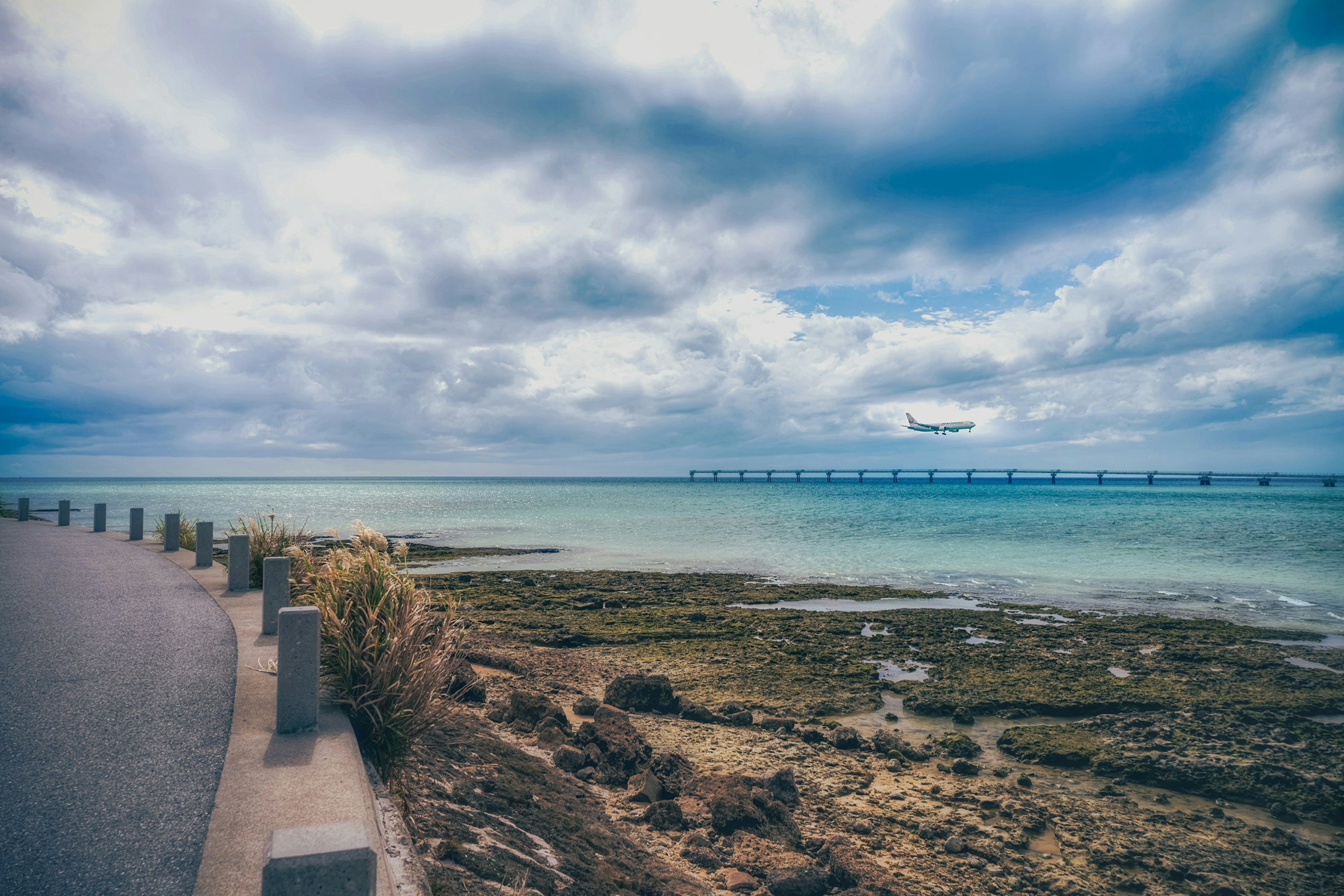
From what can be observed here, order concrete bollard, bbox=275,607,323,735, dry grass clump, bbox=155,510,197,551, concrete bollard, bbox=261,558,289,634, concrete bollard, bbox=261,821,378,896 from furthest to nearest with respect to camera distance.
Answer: dry grass clump, bbox=155,510,197,551, concrete bollard, bbox=261,558,289,634, concrete bollard, bbox=275,607,323,735, concrete bollard, bbox=261,821,378,896

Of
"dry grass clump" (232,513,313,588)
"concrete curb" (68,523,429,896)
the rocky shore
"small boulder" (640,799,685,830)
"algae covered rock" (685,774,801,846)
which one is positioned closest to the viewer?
"concrete curb" (68,523,429,896)

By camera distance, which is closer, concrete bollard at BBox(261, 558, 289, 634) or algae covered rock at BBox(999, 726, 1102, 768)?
concrete bollard at BBox(261, 558, 289, 634)

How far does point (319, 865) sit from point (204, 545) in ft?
44.3

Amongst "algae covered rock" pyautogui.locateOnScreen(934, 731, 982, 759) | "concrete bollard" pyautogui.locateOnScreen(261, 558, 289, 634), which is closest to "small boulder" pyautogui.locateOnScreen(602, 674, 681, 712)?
"algae covered rock" pyautogui.locateOnScreen(934, 731, 982, 759)

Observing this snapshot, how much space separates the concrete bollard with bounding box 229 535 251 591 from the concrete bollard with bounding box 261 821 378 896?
31.2ft

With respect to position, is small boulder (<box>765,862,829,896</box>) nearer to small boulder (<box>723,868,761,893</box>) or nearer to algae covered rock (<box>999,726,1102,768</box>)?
small boulder (<box>723,868,761,893</box>)

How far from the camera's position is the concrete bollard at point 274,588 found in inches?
294

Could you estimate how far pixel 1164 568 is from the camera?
27.2 metres

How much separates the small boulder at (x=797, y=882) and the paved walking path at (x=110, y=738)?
12.4 feet

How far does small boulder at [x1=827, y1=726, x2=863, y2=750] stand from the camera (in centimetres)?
816

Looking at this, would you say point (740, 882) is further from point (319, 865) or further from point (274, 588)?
point (274, 588)

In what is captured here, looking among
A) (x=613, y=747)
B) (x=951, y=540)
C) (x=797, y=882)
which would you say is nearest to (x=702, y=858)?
(x=797, y=882)

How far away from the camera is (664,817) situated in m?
6.11

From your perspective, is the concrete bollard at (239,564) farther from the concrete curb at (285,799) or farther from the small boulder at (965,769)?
the small boulder at (965,769)
